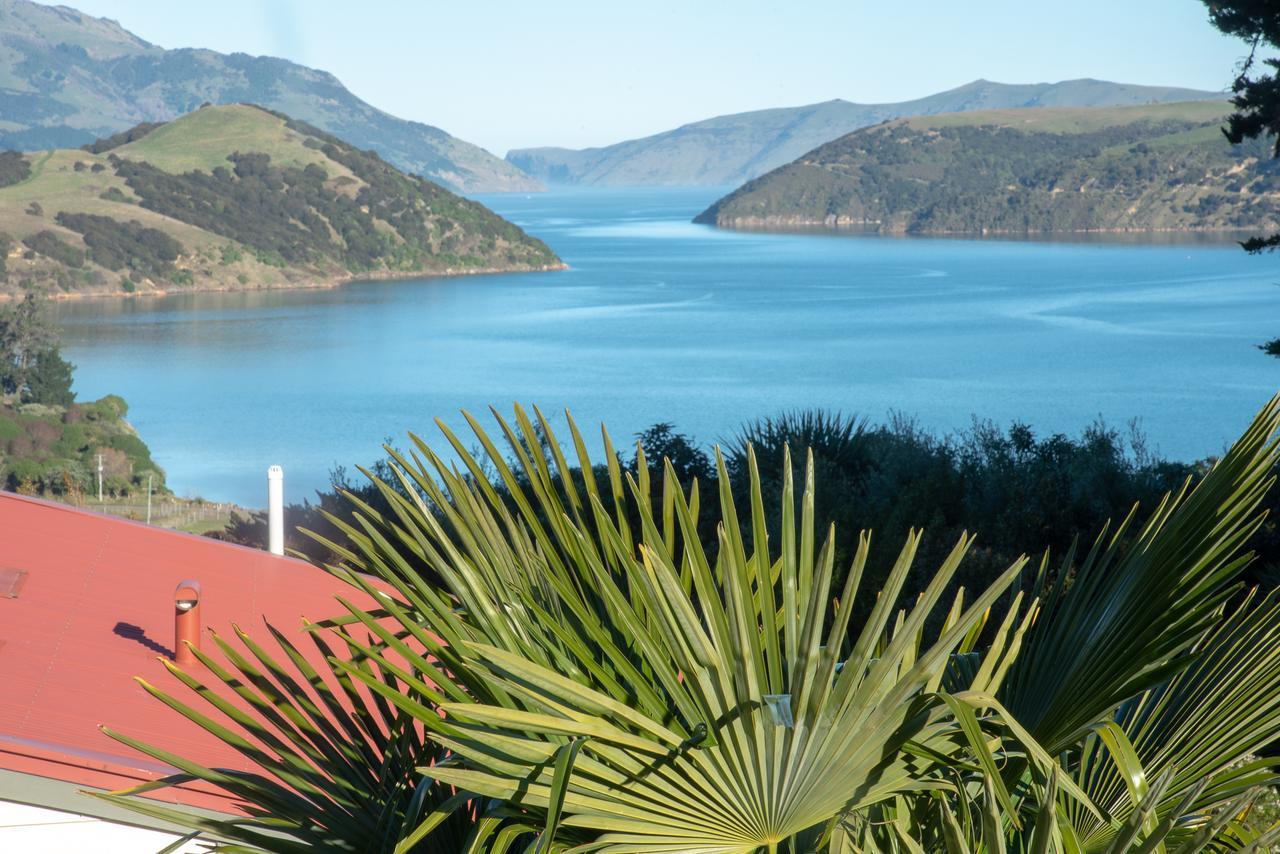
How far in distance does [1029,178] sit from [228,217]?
88.9 metres

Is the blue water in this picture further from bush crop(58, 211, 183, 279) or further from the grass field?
the grass field

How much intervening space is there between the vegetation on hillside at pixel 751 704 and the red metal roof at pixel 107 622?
0.97 metres

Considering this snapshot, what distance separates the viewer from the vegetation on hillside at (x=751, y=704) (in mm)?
1757

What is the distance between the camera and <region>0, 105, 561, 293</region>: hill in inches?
3644

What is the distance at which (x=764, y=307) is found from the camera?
78.4 metres

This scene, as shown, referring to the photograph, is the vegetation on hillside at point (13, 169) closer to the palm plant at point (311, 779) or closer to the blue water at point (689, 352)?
the blue water at point (689, 352)

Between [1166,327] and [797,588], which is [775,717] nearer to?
[797,588]

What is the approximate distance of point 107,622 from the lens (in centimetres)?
611

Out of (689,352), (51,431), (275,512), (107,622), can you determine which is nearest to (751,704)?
(107,622)

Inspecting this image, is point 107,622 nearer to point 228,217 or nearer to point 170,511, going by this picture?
point 170,511

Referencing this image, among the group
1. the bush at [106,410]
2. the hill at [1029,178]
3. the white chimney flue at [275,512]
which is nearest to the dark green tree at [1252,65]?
the white chimney flue at [275,512]

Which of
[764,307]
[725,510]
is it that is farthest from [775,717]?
[764,307]

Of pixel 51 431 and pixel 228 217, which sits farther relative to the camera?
pixel 228 217

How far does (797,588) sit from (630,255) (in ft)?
398
